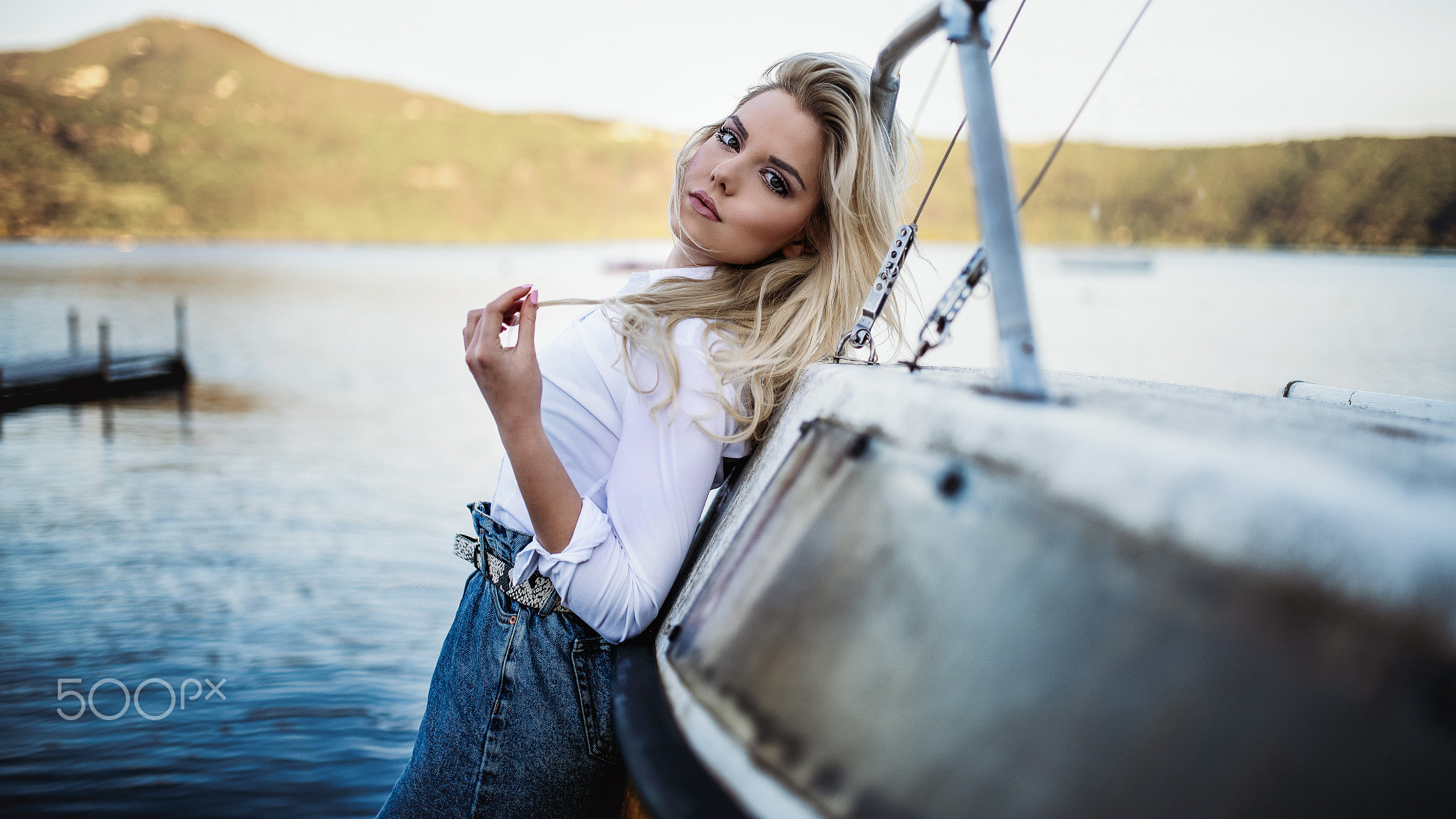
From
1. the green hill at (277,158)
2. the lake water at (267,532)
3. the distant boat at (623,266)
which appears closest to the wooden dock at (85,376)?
the lake water at (267,532)

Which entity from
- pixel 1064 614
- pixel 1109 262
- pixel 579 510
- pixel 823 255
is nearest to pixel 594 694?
pixel 579 510

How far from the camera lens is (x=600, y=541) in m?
1.49

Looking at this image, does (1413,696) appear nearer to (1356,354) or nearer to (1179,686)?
(1179,686)

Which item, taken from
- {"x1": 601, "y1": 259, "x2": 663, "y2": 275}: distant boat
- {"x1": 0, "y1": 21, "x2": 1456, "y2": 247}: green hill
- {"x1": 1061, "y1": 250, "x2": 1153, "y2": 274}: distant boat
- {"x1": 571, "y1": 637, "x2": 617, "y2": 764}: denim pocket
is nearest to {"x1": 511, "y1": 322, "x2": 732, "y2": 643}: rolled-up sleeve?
{"x1": 571, "y1": 637, "x2": 617, "y2": 764}: denim pocket

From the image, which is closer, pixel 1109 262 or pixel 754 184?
pixel 754 184

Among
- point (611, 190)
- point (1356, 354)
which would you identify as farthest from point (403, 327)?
point (611, 190)

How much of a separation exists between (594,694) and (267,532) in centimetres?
913

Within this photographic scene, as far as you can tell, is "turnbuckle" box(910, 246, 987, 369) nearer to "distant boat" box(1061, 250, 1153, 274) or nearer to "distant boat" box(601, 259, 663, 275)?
"distant boat" box(601, 259, 663, 275)

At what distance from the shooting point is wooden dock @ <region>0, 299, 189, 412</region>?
1570 centimetres

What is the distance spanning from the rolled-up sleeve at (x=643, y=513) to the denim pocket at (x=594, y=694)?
11 centimetres

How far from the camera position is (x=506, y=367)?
4.68 feet

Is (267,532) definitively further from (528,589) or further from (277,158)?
(277,158)

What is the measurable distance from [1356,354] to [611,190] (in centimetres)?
13811

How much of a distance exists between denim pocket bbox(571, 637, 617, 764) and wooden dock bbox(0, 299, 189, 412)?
723 inches
